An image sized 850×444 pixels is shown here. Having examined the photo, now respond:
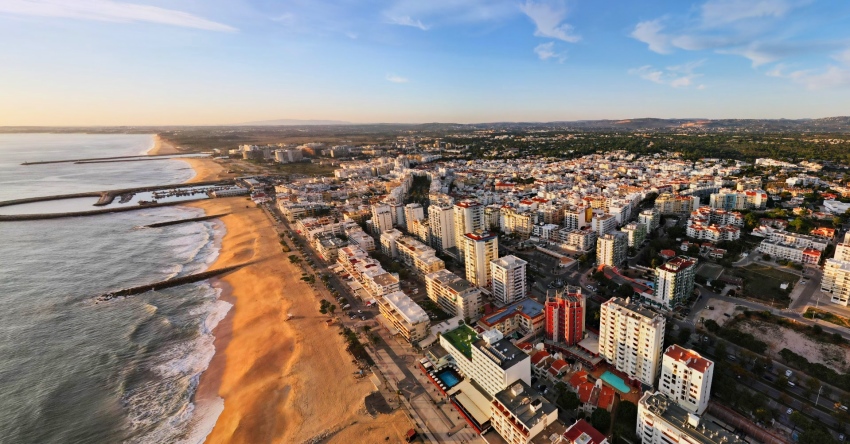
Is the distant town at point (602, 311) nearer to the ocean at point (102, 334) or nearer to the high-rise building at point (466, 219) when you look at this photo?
the high-rise building at point (466, 219)

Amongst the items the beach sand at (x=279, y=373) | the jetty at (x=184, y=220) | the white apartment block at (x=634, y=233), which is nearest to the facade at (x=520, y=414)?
the beach sand at (x=279, y=373)

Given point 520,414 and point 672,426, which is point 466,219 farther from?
point 672,426

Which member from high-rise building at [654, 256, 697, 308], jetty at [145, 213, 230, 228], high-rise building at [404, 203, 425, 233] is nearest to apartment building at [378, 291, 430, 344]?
high-rise building at [654, 256, 697, 308]

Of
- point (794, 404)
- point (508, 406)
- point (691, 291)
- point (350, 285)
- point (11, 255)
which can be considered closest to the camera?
point (508, 406)

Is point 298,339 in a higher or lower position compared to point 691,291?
lower

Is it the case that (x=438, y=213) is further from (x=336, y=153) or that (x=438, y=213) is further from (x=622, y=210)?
(x=336, y=153)

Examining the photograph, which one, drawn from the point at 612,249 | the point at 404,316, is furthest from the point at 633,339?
the point at 612,249

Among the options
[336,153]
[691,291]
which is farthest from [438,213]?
[336,153]
